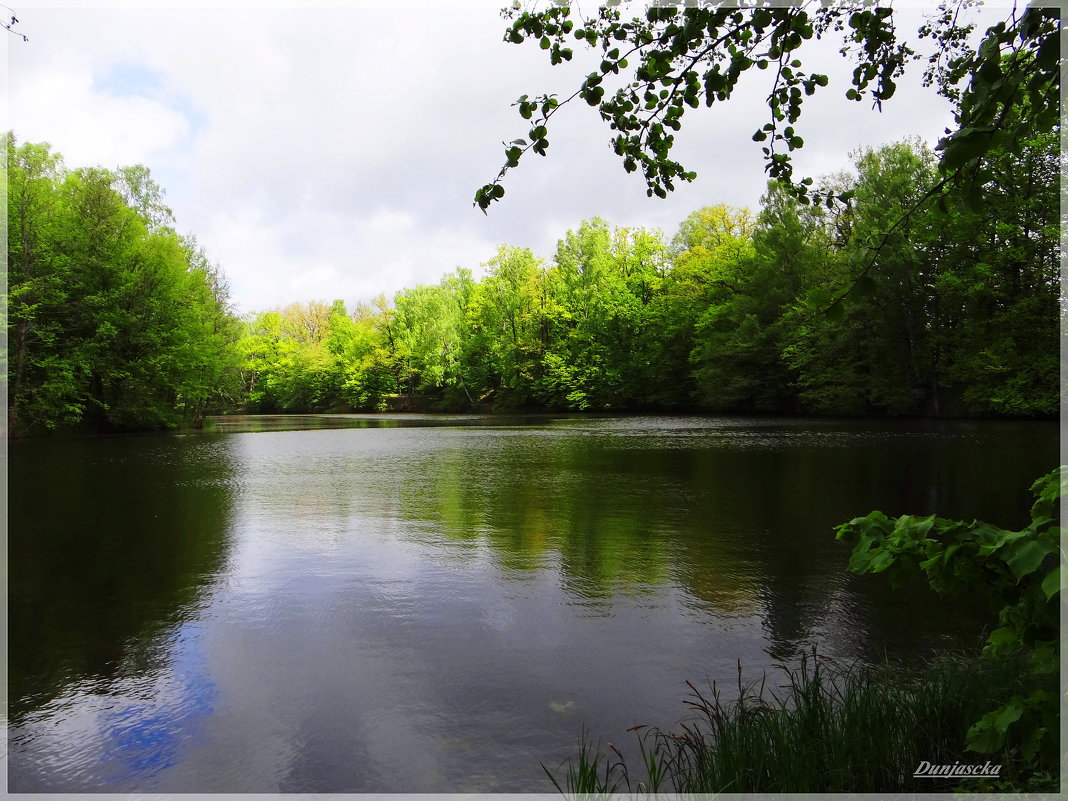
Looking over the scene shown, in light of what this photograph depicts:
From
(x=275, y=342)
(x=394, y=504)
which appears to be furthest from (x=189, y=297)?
(x=275, y=342)

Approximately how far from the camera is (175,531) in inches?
349

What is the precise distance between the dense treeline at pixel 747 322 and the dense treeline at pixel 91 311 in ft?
89.3

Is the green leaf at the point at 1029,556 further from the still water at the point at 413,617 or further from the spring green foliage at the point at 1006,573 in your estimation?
the still water at the point at 413,617

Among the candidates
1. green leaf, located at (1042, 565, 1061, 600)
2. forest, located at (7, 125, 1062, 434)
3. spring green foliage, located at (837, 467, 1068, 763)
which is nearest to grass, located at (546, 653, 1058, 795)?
spring green foliage, located at (837, 467, 1068, 763)

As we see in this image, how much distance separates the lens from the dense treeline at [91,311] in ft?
80.7

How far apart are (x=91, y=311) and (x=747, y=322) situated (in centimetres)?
3403

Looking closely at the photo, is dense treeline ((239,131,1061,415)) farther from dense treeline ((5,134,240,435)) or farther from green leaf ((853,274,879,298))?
dense treeline ((5,134,240,435))

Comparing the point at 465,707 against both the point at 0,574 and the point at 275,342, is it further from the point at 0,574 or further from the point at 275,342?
the point at 275,342

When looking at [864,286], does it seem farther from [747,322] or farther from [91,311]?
[747,322]

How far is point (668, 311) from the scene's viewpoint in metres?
47.7

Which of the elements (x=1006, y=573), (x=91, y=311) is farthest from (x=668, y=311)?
(x=1006, y=573)

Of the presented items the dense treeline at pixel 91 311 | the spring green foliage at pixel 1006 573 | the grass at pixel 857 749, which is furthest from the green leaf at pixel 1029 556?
the dense treeline at pixel 91 311

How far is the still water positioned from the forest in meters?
8.95

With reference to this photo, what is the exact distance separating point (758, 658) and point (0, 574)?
748 centimetres
